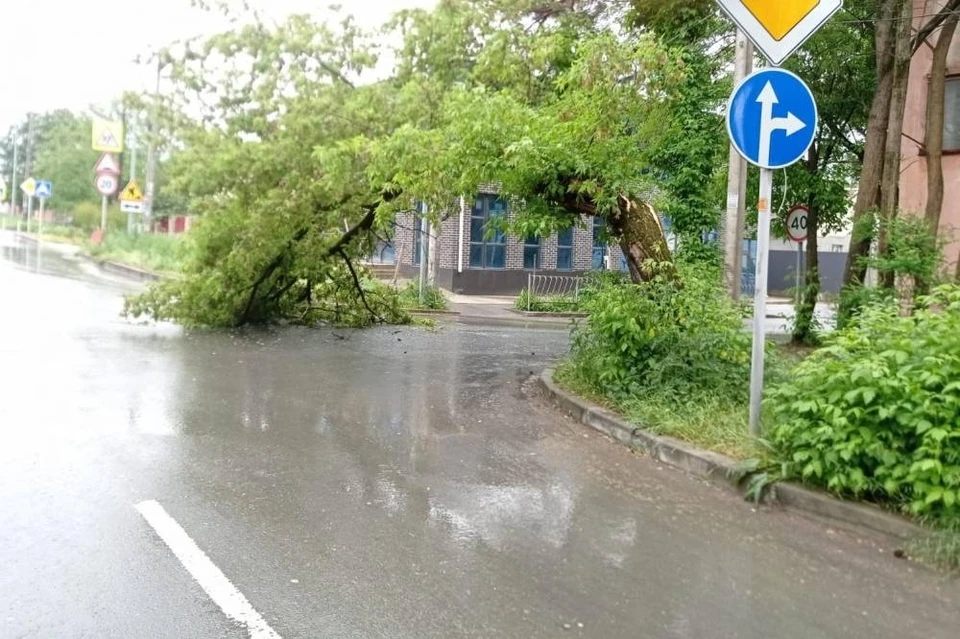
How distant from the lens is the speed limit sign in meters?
15.0

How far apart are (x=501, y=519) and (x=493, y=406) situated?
356 centimetres

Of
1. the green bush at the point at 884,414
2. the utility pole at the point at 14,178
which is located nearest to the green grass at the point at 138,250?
the green bush at the point at 884,414

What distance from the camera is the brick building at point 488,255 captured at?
1109 inches

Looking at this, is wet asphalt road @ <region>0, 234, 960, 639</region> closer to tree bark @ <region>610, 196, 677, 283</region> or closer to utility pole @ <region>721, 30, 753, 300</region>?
tree bark @ <region>610, 196, 677, 283</region>

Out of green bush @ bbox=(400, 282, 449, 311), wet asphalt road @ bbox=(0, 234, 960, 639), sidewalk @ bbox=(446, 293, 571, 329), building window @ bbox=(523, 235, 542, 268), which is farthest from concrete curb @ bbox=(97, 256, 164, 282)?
wet asphalt road @ bbox=(0, 234, 960, 639)

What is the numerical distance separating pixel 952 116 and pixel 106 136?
2649 centimetres

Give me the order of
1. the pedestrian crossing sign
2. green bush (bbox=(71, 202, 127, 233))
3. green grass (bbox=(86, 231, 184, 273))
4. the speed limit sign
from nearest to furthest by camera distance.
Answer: the speed limit sign → the pedestrian crossing sign → green grass (bbox=(86, 231, 184, 273)) → green bush (bbox=(71, 202, 127, 233))

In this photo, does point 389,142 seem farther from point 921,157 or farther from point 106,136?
point 106,136

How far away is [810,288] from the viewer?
1212 cm

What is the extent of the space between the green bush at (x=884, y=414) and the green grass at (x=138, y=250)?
2464 cm

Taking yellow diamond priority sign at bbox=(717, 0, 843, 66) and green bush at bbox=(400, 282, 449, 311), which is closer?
yellow diamond priority sign at bbox=(717, 0, 843, 66)

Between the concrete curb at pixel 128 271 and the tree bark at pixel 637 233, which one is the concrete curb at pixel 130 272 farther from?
the tree bark at pixel 637 233

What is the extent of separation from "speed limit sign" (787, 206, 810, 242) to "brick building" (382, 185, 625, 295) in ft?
36.6

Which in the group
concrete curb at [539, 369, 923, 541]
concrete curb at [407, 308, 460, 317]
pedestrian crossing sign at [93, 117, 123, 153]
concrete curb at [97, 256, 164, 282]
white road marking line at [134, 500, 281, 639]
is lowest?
white road marking line at [134, 500, 281, 639]
